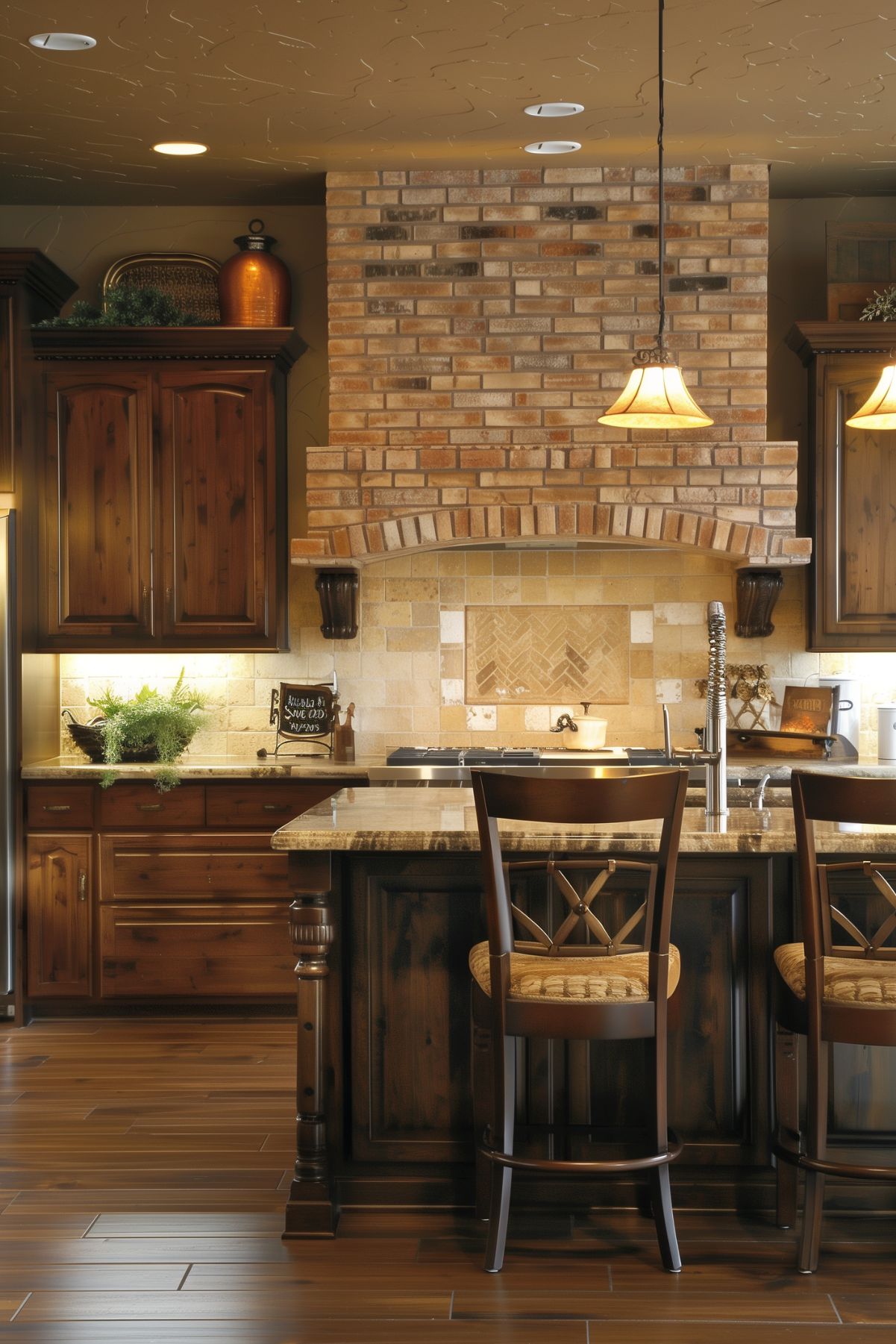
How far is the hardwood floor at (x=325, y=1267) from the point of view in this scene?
7.98 ft

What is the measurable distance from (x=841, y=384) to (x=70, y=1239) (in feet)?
12.7

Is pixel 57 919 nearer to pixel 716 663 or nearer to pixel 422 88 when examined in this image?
pixel 716 663

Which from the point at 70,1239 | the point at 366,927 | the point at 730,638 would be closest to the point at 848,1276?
the point at 366,927

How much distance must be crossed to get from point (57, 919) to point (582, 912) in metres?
2.75

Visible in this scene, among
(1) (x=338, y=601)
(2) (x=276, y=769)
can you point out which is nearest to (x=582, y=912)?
(2) (x=276, y=769)

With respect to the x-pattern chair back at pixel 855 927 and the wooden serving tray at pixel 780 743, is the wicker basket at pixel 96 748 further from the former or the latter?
the x-pattern chair back at pixel 855 927

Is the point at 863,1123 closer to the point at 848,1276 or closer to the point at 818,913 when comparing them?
the point at 848,1276

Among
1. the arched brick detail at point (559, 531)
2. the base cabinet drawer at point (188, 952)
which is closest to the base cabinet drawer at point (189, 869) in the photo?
the base cabinet drawer at point (188, 952)

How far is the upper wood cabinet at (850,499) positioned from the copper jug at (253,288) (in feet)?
6.59

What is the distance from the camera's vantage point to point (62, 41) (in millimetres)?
3672

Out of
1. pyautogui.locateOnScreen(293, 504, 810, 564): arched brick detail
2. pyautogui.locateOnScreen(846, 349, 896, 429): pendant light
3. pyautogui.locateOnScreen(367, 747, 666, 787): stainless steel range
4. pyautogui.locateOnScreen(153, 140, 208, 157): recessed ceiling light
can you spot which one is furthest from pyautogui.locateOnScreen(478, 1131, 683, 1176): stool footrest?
pyautogui.locateOnScreen(153, 140, 208, 157): recessed ceiling light

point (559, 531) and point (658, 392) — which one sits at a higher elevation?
point (658, 392)

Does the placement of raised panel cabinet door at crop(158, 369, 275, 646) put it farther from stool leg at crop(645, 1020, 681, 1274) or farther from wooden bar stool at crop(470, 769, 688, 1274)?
stool leg at crop(645, 1020, 681, 1274)

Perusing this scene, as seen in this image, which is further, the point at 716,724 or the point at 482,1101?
the point at 716,724
